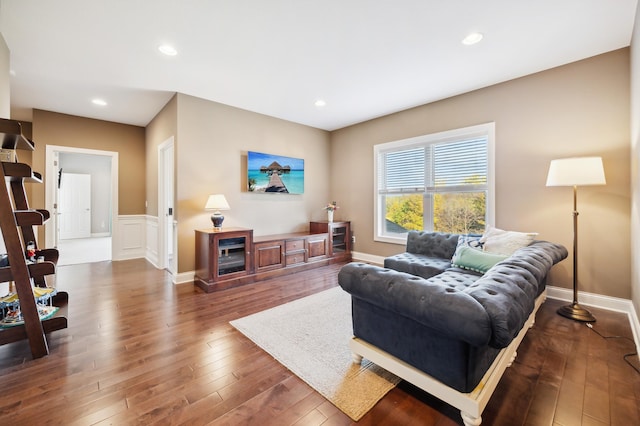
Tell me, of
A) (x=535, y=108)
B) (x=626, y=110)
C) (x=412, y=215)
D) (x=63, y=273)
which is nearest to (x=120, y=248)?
(x=63, y=273)

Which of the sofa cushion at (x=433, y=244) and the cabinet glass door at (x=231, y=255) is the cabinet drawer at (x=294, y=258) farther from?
the sofa cushion at (x=433, y=244)

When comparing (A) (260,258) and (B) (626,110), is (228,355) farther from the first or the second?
(B) (626,110)

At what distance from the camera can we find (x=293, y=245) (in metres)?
4.38

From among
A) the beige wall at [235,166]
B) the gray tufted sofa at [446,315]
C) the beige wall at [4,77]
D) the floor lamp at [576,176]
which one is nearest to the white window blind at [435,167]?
the floor lamp at [576,176]

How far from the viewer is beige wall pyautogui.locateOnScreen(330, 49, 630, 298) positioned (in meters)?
2.76

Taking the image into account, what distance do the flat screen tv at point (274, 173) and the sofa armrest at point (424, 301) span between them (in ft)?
10.5

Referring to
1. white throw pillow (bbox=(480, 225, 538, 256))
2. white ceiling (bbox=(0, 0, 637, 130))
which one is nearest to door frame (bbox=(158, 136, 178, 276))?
white ceiling (bbox=(0, 0, 637, 130))

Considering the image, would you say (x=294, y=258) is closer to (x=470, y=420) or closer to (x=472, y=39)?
(x=470, y=420)

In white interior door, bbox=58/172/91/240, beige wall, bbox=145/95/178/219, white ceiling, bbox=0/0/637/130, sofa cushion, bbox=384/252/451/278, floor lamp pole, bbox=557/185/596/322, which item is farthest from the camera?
white interior door, bbox=58/172/91/240

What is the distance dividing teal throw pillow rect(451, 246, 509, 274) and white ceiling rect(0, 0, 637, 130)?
6.95 ft

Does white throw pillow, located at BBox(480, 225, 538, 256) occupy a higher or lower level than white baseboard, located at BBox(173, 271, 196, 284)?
higher

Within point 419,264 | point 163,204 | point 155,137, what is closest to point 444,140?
point 419,264

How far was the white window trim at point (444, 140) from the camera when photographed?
3582 mm

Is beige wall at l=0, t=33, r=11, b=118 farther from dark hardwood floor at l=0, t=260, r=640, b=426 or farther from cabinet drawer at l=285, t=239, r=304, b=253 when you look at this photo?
cabinet drawer at l=285, t=239, r=304, b=253
